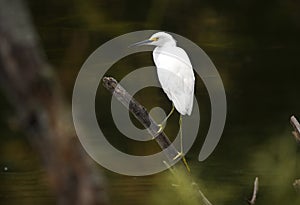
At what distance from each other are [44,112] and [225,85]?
2.12 meters

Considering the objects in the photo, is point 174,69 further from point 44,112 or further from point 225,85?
point 225,85

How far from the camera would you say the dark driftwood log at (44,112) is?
22.5 inches

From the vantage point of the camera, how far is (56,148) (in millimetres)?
576

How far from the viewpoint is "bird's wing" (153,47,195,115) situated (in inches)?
46.2

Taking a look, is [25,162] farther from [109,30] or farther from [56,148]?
[56,148]

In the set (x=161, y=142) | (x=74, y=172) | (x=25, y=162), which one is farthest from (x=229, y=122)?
(x=74, y=172)

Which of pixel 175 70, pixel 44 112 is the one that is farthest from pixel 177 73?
pixel 44 112

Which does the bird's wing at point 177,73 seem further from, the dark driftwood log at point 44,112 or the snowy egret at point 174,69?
the dark driftwood log at point 44,112

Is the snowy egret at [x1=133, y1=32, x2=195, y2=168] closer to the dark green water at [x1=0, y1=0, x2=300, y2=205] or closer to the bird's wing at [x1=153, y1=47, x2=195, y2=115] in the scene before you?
the bird's wing at [x1=153, y1=47, x2=195, y2=115]

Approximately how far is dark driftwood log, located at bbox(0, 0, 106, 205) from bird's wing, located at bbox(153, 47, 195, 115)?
586 mm

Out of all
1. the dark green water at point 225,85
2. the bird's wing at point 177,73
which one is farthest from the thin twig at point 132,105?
the dark green water at point 225,85

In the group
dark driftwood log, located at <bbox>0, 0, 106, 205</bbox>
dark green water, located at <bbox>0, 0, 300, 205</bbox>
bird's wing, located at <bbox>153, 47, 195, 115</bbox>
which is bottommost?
dark green water, located at <bbox>0, 0, 300, 205</bbox>

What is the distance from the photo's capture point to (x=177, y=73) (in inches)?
46.9

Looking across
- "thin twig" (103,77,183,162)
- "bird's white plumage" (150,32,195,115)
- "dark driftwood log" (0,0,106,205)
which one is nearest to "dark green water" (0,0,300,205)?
"bird's white plumage" (150,32,195,115)
